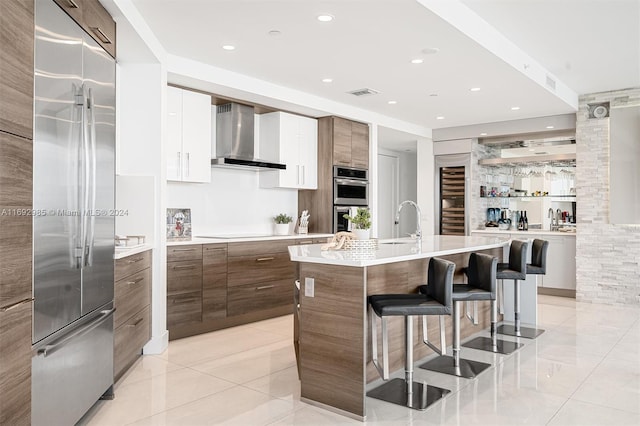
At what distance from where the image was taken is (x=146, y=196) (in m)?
4.09

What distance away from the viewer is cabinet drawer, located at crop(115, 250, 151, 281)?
3.31 m

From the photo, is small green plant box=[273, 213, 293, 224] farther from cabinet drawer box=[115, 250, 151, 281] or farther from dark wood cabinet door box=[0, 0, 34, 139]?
dark wood cabinet door box=[0, 0, 34, 139]

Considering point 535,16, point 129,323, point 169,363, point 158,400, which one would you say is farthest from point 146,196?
point 535,16

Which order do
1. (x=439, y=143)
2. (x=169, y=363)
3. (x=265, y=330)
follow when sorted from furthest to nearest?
(x=439, y=143) < (x=265, y=330) < (x=169, y=363)

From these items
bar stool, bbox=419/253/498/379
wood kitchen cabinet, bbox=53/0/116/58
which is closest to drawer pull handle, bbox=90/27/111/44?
wood kitchen cabinet, bbox=53/0/116/58

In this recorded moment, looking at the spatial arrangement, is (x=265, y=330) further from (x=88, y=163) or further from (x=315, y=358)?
(x=88, y=163)

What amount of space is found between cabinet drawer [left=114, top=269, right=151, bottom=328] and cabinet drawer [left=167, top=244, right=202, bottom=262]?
1.30 feet

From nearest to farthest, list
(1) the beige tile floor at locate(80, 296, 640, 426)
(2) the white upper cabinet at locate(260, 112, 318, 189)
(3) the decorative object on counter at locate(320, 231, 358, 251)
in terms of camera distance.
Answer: (1) the beige tile floor at locate(80, 296, 640, 426) < (3) the decorative object on counter at locate(320, 231, 358, 251) < (2) the white upper cabinet at locate(260, 112, 318, 189)

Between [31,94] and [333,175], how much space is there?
177 inches

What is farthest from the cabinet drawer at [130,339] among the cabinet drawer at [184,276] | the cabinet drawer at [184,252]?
the cabinet drawer at [184,252]

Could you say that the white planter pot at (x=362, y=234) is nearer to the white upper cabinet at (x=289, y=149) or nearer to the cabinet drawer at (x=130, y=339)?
the cabinet drawer at (x=130, y=339)

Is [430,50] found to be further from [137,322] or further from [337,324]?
[137,322]

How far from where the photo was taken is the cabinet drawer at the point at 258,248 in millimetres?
4988

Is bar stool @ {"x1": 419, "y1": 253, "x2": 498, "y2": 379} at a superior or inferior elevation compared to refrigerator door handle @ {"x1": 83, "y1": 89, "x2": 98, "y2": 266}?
inferior
